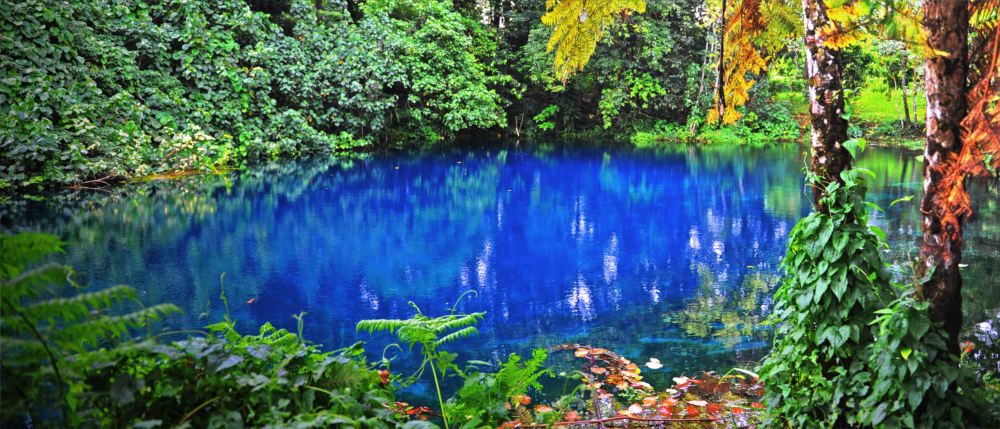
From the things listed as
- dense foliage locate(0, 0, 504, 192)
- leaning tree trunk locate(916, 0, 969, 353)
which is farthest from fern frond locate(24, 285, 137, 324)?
dense foliage locate(0, 0, 504, 192)

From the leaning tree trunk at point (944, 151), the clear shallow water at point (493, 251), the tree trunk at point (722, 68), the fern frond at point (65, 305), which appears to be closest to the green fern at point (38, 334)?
the fern frond at point (65, 305)

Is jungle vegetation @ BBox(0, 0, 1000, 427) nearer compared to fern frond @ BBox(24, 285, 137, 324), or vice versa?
fern frond @ BBox(24, 285, 137, 324)

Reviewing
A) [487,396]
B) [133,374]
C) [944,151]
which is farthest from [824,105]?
[133,374]

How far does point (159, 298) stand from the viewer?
565 centimetres

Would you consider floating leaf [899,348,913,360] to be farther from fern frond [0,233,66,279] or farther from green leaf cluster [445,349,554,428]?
fern frond [0,233,66,279]

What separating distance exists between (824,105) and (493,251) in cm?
522

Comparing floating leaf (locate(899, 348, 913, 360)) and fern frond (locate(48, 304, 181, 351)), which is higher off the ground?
fern frond (locate(48, 304, 181, 351))

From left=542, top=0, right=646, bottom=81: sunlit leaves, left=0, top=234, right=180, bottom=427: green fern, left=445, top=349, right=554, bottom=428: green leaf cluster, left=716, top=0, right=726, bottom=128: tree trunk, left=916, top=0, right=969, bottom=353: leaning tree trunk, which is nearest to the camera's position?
left=0, top=234, right=180, bottom=427: green fern

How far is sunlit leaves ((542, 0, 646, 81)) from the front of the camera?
4.07 metres

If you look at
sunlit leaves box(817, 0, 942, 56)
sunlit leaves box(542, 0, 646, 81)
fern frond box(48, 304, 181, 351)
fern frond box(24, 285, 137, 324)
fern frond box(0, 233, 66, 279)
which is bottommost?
fern frond box(48, 304, 181, 351)

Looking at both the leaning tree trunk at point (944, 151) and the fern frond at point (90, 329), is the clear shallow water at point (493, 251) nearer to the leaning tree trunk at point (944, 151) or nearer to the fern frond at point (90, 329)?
the leaning tree trunk at point (944, 151)

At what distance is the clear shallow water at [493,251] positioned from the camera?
204 inches

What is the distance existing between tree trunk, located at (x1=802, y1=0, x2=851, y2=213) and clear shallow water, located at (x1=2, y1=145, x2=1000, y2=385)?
0.57 meters

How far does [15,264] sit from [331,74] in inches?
648
